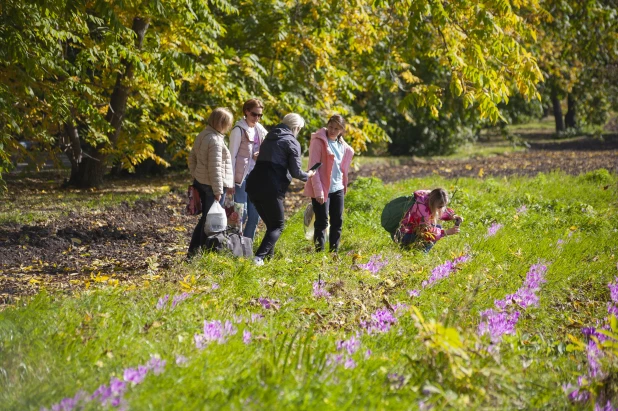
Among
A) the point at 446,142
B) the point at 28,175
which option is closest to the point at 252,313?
the point at 28,175

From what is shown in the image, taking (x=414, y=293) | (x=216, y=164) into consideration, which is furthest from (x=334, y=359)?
(x=216, y=164)

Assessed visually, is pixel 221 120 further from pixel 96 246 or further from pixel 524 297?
pixel 524 297

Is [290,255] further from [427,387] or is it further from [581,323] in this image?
[427,387]

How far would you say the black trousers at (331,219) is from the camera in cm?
755

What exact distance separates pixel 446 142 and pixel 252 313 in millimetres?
22381

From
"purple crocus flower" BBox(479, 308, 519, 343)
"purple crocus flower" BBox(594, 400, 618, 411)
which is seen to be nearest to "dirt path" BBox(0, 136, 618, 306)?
"purple crocus flower" BBox(479, 308, 519, 343)

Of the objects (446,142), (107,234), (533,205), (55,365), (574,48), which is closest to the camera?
(55,365)

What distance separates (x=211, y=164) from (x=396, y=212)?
2.12 meters

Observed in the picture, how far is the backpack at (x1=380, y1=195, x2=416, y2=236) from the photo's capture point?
7.61 metres

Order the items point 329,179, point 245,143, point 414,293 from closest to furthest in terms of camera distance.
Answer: point 414,293, point 329,179, point 245,143

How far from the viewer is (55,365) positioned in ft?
11.8

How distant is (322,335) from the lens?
461 cm

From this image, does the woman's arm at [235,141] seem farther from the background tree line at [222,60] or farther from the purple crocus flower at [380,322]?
the purple crocus flower at [380,322]

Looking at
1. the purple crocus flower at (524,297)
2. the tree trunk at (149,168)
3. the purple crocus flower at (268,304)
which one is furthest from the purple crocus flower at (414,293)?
the tree trunk at (149,168)
